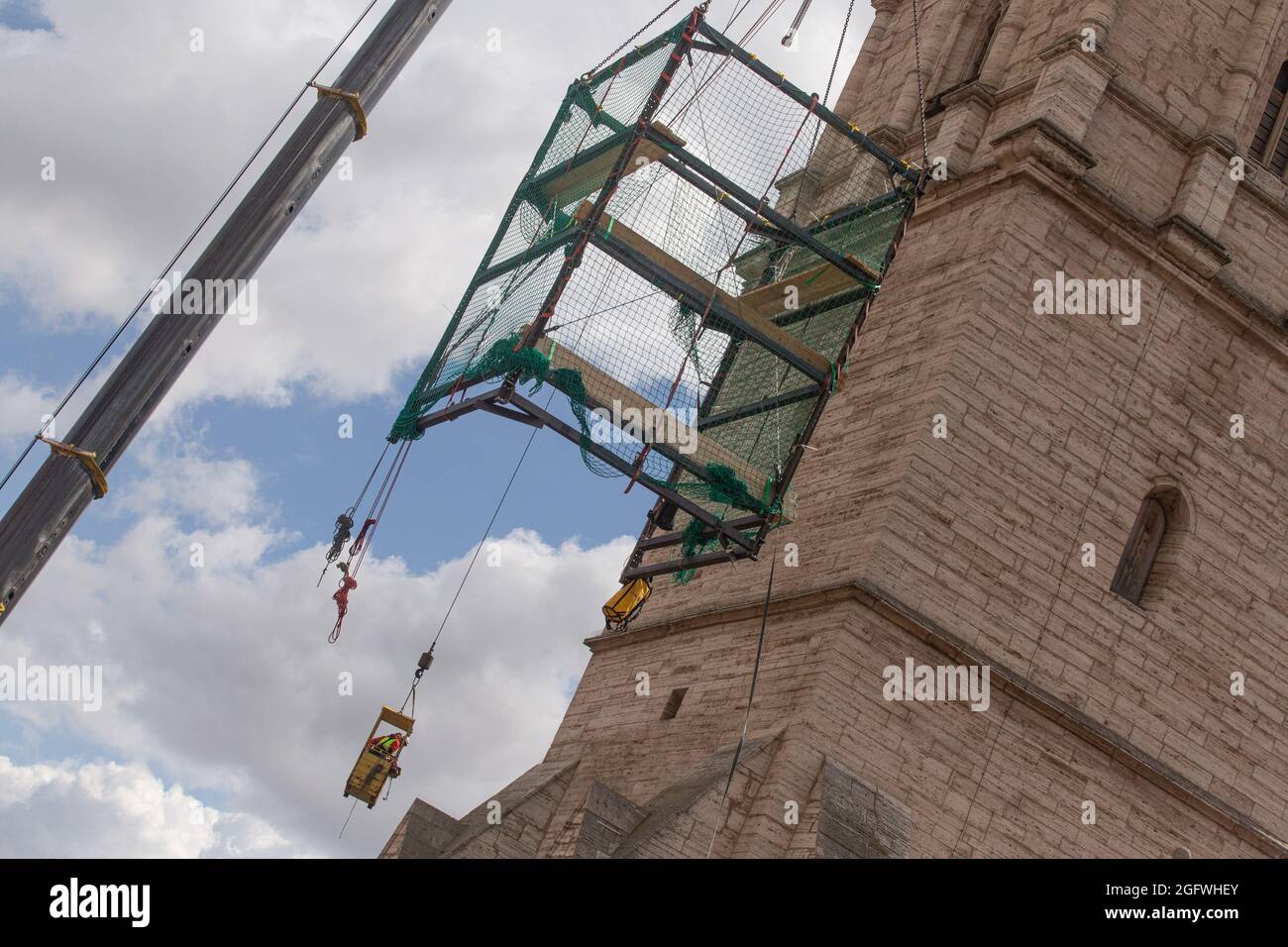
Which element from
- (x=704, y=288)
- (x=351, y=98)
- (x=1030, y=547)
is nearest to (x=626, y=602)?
(x=704, y=288)

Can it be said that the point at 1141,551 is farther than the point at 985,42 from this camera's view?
No

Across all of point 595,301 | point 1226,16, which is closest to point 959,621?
point 595,301

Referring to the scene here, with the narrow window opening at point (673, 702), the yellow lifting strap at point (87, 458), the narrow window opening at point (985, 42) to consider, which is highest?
the narrow window opening at point (985, 42)

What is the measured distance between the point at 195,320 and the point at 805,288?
9.32 meters

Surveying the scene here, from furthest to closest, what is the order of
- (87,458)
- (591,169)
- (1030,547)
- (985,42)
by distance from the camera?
(985,42) < (1030,547) < (591,169) < (87,458)

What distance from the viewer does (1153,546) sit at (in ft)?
65.1

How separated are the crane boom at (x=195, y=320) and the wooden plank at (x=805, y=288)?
22.2 ft

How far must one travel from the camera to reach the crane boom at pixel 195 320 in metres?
10.2

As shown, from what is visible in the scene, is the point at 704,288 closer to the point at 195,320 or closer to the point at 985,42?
the point at 195,320

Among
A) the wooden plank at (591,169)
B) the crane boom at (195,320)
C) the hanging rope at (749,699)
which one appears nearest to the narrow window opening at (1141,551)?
the hanging rope at (749,699)

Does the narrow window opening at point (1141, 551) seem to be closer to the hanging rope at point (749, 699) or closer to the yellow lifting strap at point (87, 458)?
the hanging rope at point (749, 699)

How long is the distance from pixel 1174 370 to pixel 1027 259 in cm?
228
